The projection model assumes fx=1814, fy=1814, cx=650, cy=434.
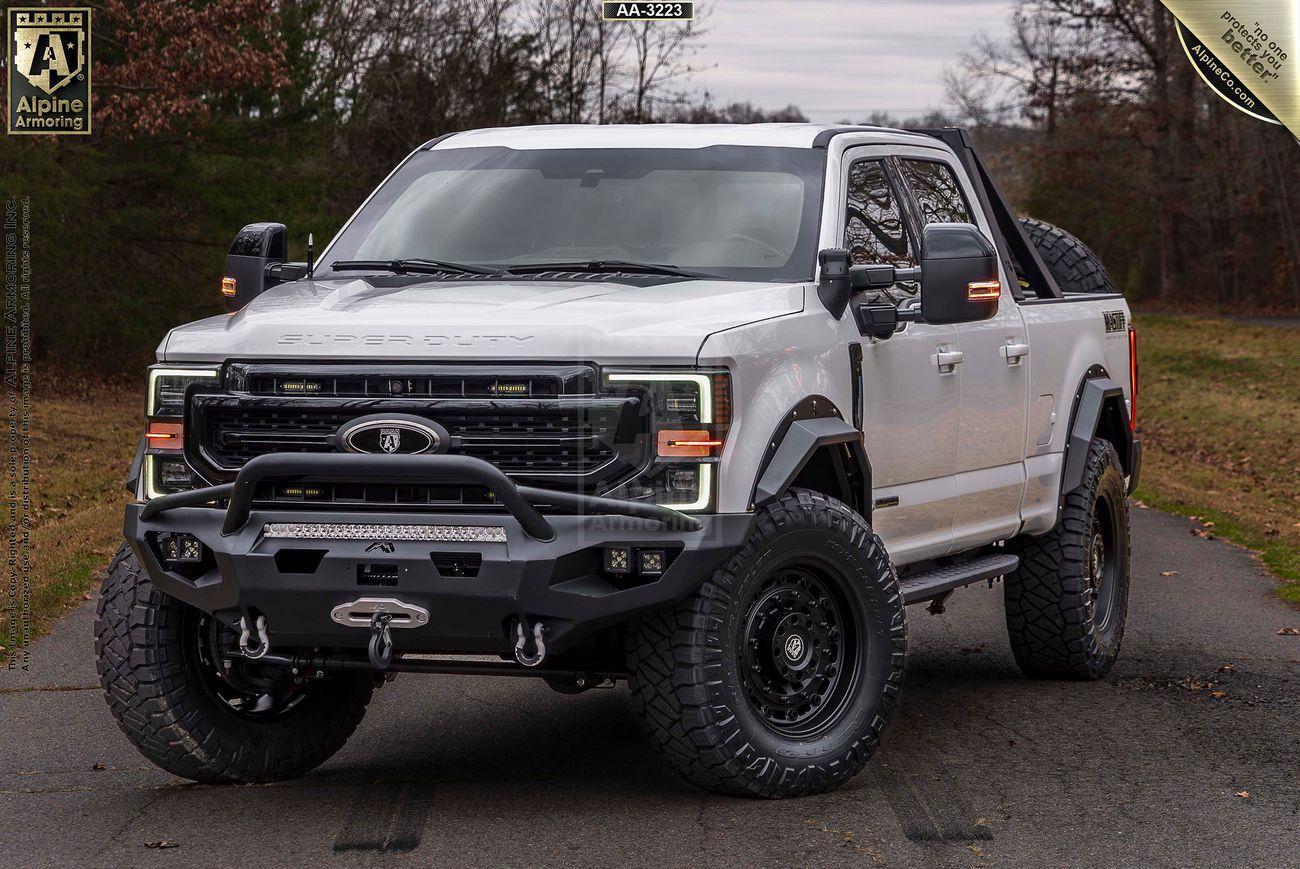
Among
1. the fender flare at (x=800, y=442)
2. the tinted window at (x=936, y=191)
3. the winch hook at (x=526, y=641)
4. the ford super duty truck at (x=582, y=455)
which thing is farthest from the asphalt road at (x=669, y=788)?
the tinted window at (x=936, y=191)

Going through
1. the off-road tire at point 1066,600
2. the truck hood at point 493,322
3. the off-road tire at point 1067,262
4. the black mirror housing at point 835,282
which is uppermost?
the off-road tire at point 1067,262

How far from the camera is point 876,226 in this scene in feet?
23.0

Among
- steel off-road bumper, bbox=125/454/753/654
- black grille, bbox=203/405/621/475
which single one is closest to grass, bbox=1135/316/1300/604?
steel off-road bumper, bbox=125/454/753/654

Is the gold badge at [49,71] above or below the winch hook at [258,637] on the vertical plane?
above

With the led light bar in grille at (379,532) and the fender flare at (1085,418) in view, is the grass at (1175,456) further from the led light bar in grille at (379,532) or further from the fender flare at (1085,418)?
the led light bar in grille at (379,532)

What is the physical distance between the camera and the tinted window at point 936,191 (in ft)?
24.6

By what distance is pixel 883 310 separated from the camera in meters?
6.41

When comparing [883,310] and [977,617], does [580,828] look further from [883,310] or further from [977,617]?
[977,617]

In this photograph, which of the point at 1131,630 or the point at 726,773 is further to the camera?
the point at 1131,630

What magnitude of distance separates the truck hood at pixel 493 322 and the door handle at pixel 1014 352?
1678mm

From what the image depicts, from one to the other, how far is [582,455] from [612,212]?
1.65 metres

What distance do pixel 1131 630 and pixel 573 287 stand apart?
470cm

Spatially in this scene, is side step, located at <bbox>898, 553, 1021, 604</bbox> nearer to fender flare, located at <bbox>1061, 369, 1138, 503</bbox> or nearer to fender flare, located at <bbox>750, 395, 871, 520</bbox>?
fender flare, located at <bbox>1061, 369, 1138, 503</bbox>

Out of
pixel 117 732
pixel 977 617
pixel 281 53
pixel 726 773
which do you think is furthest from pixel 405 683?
pixel 281 53
